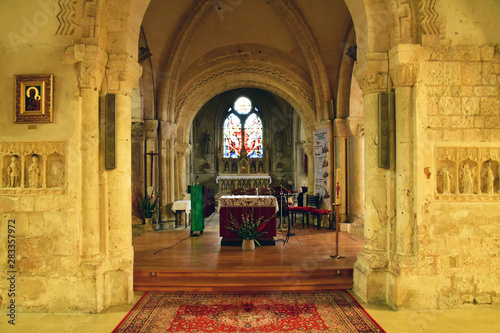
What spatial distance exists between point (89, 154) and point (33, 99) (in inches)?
37.5

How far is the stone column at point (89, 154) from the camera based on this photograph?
13.8 feet

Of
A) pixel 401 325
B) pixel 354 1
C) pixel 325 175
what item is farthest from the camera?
pixel 325 175

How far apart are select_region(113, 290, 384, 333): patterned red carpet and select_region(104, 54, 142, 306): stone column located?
1.32ft

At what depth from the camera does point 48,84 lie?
165 inches

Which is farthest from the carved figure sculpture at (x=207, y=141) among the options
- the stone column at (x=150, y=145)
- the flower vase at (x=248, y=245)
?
the flower vase at (x=248, y=245)

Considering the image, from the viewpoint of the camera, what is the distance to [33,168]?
4.19m

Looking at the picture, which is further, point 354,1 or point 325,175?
point 325,175

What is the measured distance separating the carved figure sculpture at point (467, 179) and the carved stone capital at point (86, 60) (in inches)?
186

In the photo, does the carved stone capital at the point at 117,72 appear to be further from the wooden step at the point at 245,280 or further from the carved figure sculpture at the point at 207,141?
the carved figure sculpture at the point at 207,141

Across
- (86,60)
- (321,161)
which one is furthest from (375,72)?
(321,161)

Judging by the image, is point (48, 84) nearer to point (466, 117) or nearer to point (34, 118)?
point (34, 118)

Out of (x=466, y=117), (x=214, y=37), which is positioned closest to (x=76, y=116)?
(x=466, y=117)

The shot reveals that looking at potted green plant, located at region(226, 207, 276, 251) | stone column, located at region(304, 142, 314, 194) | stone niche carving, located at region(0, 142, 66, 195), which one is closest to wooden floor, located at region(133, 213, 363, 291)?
potted green plant, located at region(226, 207, 276, 251)

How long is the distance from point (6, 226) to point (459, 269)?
563cm
